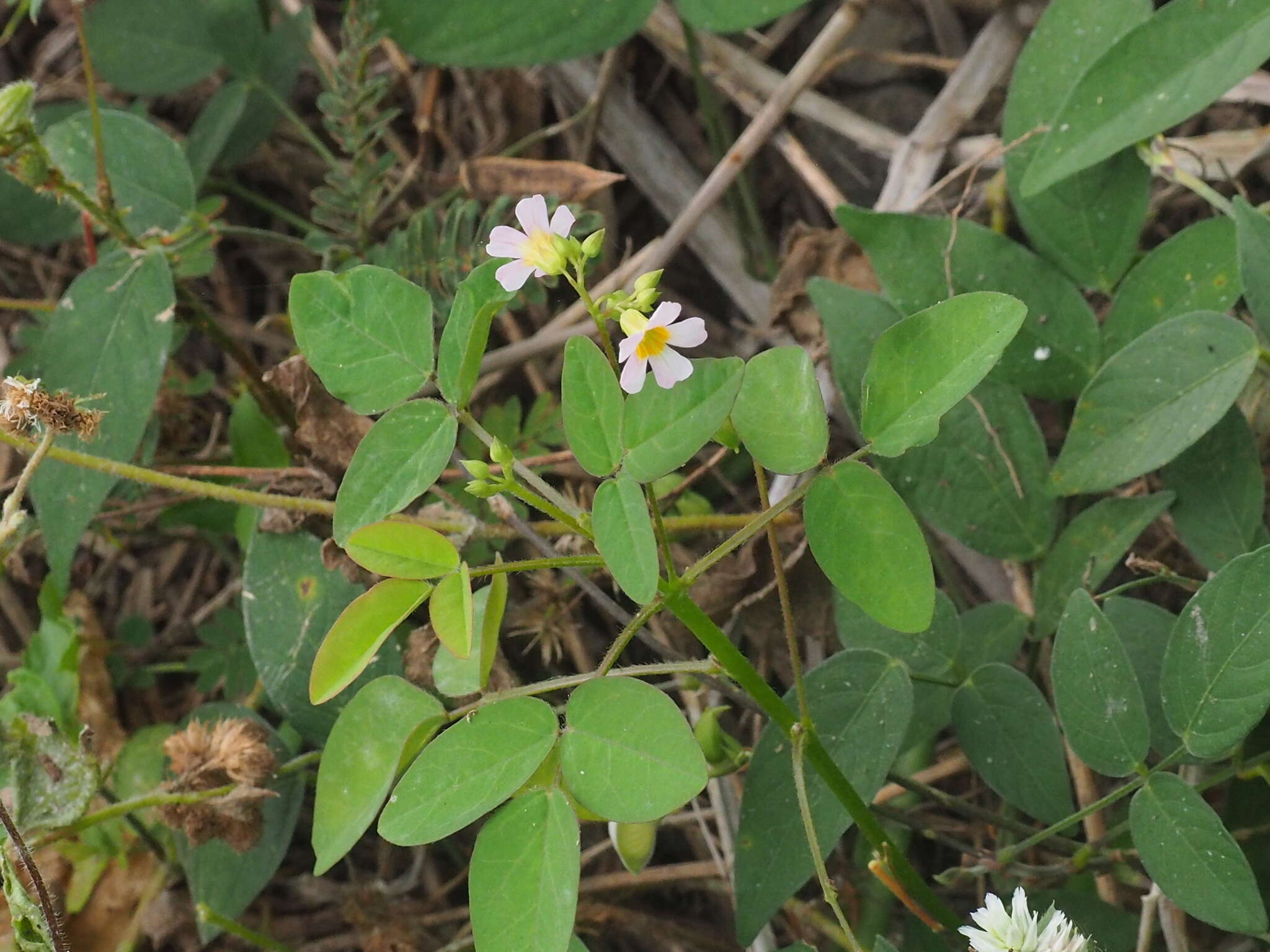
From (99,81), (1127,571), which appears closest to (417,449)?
(1127,571)

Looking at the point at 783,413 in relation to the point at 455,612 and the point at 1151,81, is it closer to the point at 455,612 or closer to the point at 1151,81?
the point at 455,612

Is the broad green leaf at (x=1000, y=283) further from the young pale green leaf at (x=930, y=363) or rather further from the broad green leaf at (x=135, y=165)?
the broad green leaf at (x=135, y=165)

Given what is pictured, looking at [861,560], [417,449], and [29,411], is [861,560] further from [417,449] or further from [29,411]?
[29,411]

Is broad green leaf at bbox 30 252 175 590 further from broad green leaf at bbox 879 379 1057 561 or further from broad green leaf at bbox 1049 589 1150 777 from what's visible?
broad green leaf at bbox 1049 589 1150 777

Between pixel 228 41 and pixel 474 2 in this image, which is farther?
pixel 228 41

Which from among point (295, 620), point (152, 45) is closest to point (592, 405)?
point (295, 620)

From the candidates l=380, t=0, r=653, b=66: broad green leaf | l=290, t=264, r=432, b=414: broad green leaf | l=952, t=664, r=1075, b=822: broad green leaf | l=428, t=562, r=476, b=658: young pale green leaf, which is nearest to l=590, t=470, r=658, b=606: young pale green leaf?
l=428, t=562, r=476, b=658: young pale green leaf
